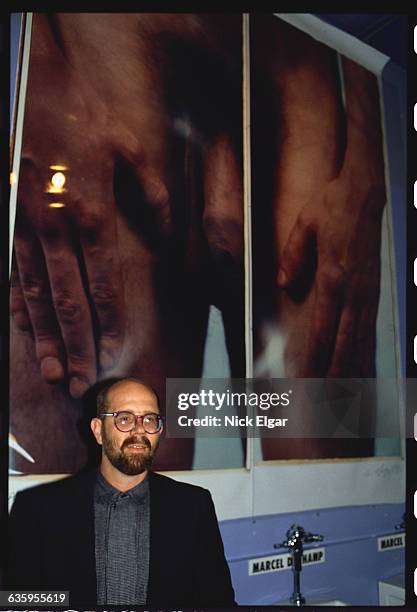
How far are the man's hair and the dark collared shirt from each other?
0.58ft

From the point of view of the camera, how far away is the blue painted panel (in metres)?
1.62

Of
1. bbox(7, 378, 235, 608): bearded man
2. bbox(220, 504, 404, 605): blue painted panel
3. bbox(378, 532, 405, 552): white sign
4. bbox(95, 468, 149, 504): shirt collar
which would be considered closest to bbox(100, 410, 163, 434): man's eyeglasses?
bbox(7, 378, 235, 608): bearded man

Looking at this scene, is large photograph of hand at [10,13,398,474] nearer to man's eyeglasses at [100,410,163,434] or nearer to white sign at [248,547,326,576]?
man's eyeglasses at [100,410,163,434]

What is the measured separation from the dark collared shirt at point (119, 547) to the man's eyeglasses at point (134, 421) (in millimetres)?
147

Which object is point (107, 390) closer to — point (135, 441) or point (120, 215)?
point (135, 441)

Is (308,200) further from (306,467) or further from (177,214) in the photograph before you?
(306,467)

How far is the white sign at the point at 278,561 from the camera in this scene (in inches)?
64.5

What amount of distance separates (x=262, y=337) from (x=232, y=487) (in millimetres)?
413

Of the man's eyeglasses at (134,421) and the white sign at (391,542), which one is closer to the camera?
the man's eyeglasses at (134,421)

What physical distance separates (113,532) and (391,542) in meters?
0.85

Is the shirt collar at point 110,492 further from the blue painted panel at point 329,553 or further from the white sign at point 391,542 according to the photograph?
the white sign at point 391,542

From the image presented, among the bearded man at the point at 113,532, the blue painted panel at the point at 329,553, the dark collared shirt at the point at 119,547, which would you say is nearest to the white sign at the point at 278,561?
the blue painted panel at the point at 329,553

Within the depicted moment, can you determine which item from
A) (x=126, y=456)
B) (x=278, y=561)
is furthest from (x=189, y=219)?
(x=278, y=561)

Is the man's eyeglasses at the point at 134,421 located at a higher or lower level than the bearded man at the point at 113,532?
higher
